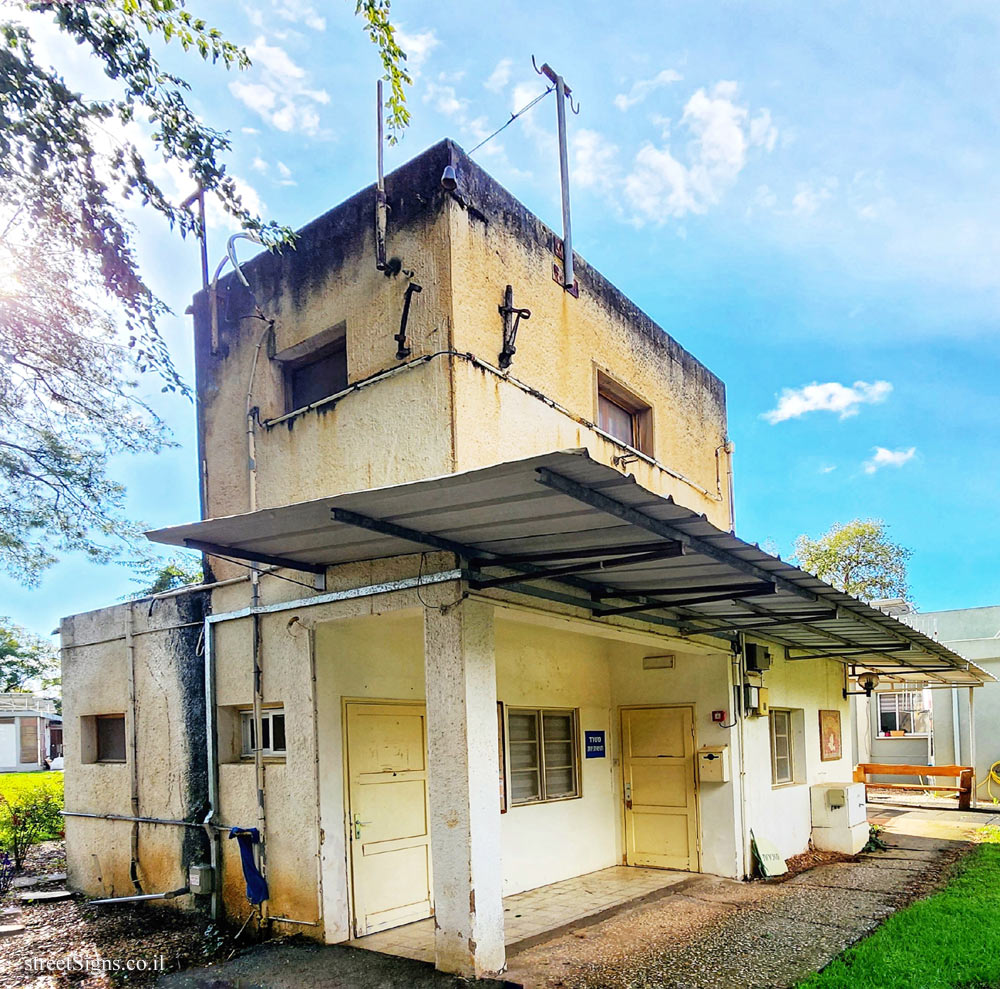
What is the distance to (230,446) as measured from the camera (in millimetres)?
8453

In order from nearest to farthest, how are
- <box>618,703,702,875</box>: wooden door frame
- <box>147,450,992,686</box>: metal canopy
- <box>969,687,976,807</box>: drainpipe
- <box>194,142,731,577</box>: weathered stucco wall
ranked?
<box>147,450,992,686</box>: metal canopy
<box>194,142,731,577</box>: weathered stucco wall
<box>618,703,702,875</box>: wooden door frame
<box>969,687,976,807</box>: drainpipe

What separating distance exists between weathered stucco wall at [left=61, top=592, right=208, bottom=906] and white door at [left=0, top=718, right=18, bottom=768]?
29390mm

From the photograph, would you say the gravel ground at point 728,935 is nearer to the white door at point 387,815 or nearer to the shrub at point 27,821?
the white door at point 387,815

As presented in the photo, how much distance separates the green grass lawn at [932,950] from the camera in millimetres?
5918

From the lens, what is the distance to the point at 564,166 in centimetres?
838

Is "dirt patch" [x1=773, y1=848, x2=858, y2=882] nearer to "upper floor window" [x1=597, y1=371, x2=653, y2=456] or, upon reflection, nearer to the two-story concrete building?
the two-story concrete building

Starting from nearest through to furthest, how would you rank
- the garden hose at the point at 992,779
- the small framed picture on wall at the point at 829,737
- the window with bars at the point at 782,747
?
1. the window with bars at the point at 782,747
2. the small framed picture on wall at the point at 829,737
3. the garden hose at the point at 992,779

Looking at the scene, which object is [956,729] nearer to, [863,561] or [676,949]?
[863,561]

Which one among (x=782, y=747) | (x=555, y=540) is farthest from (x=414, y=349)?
(x=782, y=747)

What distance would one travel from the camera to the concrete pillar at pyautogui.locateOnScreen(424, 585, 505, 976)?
5695 mm

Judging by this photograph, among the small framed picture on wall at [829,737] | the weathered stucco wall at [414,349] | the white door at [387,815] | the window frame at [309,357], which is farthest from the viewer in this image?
the small framed picture on wall at [829,737]

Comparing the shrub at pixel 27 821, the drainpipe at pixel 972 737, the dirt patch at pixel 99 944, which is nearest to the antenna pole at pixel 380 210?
the dirt patch at pixel 99 944

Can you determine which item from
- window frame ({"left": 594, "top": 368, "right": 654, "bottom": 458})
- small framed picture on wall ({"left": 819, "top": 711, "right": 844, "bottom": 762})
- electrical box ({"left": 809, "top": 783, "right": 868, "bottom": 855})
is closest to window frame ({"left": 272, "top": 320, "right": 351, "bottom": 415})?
window frame ({"left": 594, "top": 368, "right": 654, "bottom": 458})

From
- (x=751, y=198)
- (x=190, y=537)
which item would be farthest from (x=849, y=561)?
(x=190, y=537)
